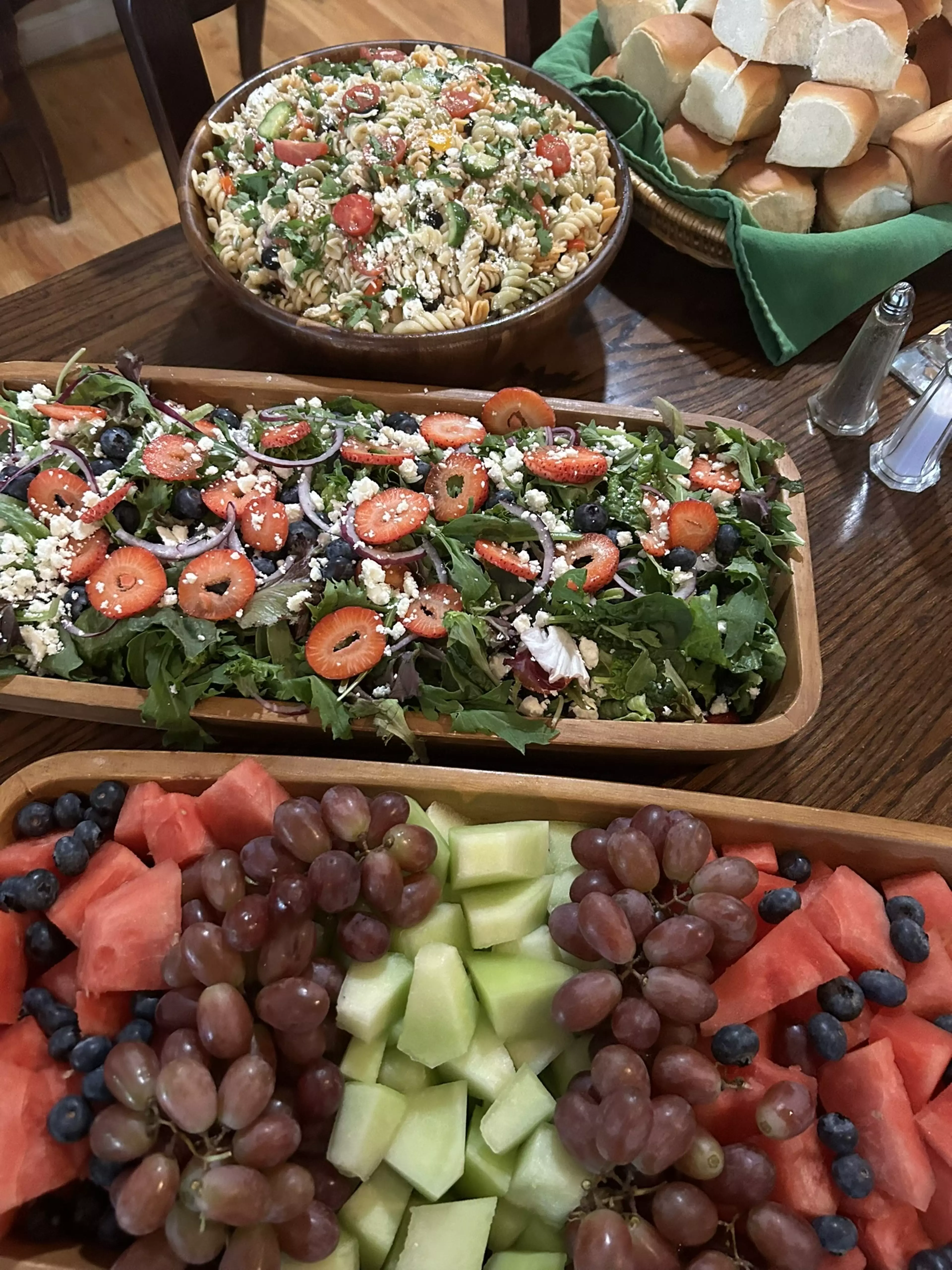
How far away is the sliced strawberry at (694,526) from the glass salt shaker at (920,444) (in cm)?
45

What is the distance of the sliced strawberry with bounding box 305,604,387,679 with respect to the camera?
108 cm

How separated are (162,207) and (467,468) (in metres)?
2.13

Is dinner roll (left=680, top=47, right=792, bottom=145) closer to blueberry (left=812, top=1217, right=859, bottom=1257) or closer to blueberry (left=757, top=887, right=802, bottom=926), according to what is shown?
blueberry (left=757, top=887, right=802, bottom=926)

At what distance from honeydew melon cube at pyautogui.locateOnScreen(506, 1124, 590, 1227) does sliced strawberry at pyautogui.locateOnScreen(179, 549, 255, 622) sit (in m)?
0.71

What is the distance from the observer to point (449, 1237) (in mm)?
770

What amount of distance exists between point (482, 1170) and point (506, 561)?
0.71 meters

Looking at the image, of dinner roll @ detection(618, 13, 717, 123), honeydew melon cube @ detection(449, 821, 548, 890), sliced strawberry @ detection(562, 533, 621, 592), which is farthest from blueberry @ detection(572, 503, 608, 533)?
dinner roll @ detection(618, 13, 717, 123)

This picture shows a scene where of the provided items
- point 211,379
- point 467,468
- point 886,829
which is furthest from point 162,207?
point 886,829

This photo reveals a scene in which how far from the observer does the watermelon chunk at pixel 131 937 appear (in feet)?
2.70

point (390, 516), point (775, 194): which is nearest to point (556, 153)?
point (775, 194)

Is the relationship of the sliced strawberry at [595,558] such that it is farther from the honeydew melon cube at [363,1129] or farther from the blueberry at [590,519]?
the honeydew melon cube at [363,1129]

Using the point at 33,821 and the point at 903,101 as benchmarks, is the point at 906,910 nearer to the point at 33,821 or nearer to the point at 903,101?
the point at 33,821

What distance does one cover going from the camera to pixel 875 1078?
2.74 ft

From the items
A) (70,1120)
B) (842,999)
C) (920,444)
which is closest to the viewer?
(70,1120)
